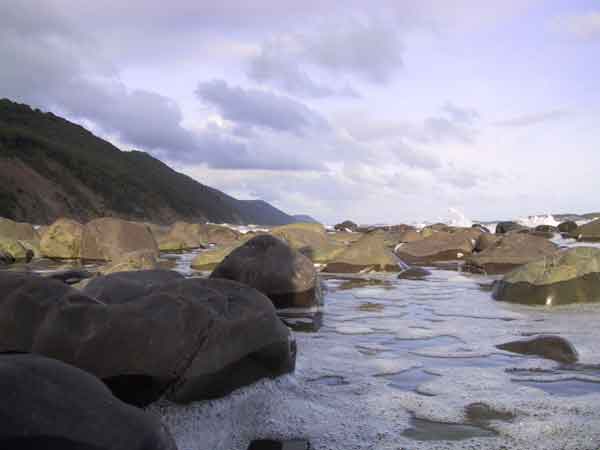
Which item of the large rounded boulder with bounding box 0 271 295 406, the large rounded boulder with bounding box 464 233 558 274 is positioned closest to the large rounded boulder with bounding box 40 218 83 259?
the large rounded boulder with bounding box 464 233 558 274

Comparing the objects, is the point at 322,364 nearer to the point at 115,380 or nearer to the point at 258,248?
the point at 115,380

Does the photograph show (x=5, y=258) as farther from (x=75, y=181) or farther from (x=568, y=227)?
(x=75, y=181)

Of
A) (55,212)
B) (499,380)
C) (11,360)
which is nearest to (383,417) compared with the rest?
(499,380)

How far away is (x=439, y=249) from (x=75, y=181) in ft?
148

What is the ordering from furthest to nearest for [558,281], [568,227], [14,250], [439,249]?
[568,227]
[439,249]
[14,250]
[558,281]

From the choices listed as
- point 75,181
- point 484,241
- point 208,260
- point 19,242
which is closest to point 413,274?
point 208,260

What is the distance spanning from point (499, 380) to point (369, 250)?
8.01 meters

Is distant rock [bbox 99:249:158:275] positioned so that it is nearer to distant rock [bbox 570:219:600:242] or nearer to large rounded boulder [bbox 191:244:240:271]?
large rounded boulder [bbox 191:244:240:271]

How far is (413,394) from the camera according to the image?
342 cm

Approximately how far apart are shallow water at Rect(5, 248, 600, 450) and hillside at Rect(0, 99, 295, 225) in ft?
126

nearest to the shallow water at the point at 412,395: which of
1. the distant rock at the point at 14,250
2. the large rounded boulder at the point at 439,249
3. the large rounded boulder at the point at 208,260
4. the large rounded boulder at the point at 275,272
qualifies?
the large rounded boulder at the point at 275,272

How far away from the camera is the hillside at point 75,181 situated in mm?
43500

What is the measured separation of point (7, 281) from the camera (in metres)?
3.44

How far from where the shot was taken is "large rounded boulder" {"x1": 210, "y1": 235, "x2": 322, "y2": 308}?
7.18 meters
